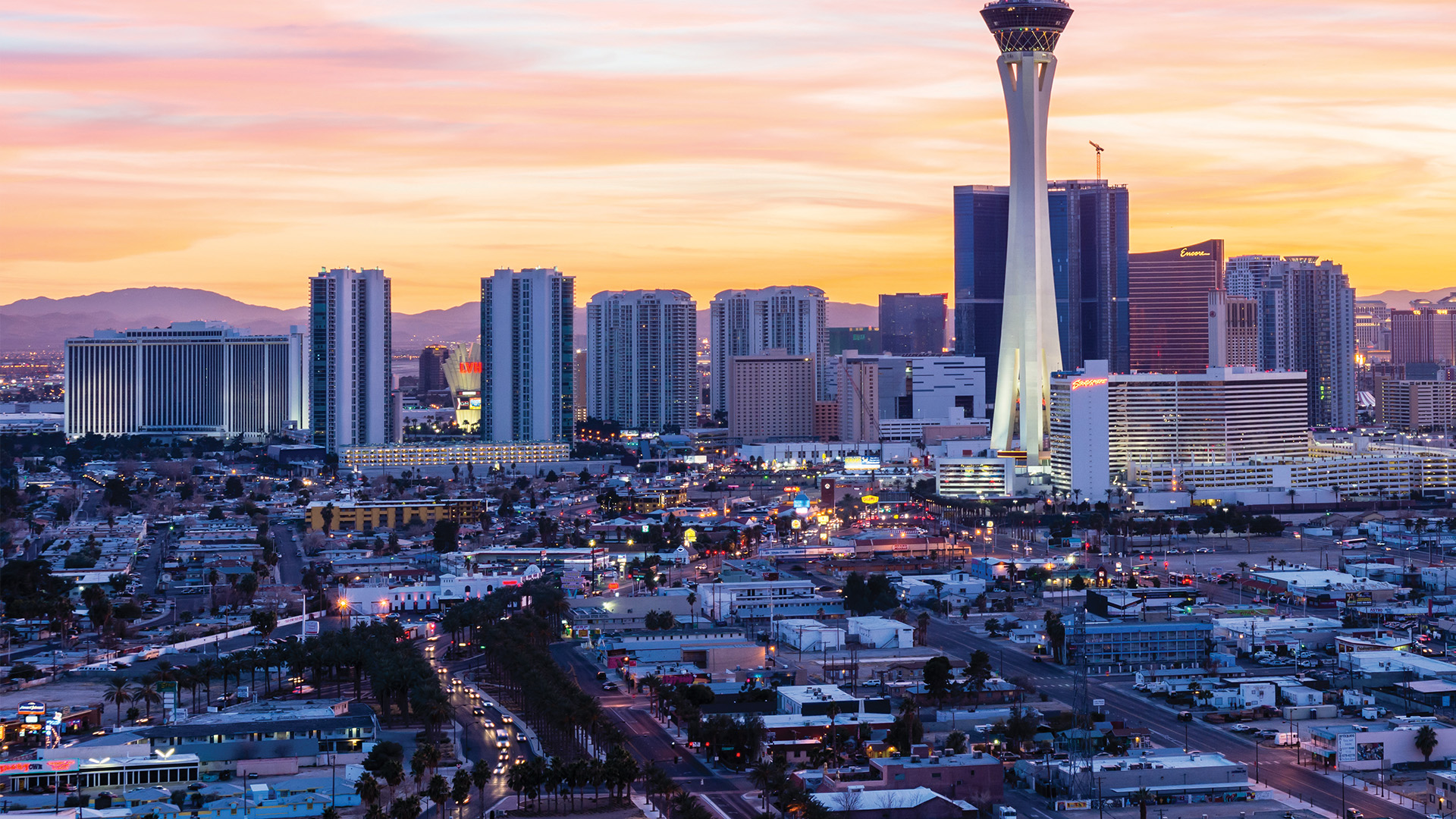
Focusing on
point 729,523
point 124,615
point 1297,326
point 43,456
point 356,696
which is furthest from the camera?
point 1297,326

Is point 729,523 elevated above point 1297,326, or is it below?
below

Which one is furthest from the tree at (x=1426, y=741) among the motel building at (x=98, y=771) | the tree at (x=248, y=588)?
the tree at (x=248, y=588)

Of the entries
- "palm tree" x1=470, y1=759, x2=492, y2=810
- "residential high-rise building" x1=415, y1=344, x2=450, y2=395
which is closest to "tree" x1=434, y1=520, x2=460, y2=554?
"palm tree" x1=470, y1=759, x2=492, y2=810

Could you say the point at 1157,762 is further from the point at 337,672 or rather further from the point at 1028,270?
the point at 1028,270

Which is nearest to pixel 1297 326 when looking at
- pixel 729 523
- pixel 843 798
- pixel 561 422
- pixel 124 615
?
pixel 561 422

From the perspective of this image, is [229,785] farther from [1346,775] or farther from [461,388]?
[461,388]

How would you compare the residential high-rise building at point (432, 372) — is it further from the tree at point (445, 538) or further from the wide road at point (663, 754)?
the wide road at point (663, 754)

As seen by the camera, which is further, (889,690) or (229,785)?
(889,690)
